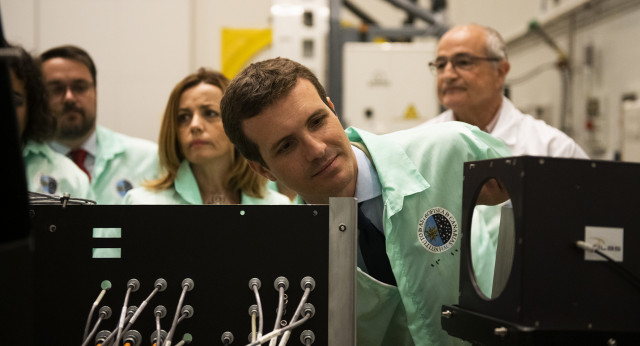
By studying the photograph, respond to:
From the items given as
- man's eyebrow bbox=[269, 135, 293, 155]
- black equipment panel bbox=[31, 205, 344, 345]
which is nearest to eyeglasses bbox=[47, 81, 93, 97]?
man's eyebrow bbox=[269, 135, 293, 155]

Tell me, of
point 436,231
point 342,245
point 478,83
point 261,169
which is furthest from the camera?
point 478,83

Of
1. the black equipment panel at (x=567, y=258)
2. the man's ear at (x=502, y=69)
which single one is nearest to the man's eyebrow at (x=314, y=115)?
the black equipment panel at (x=567, y=258)

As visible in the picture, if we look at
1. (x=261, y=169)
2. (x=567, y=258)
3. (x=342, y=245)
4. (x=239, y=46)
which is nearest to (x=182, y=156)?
(x=261, y=169)

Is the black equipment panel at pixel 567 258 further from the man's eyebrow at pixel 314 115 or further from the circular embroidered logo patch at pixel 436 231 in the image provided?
the man's eyebrow at pixel 314 115

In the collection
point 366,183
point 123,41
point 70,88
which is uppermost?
point 123,41

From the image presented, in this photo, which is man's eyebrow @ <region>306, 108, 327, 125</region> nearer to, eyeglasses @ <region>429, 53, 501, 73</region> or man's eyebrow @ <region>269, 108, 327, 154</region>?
man's eyebrow @ <region>269, 108, 327, 154</region>

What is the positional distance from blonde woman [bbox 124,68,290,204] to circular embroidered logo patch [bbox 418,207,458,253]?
0.93 m

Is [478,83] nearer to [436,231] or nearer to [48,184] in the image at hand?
[436,231]

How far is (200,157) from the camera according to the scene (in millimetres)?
1967

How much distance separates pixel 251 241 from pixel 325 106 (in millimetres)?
394

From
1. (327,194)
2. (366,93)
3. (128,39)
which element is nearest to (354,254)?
(327,194)

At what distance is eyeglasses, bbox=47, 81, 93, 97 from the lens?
93.7 inches

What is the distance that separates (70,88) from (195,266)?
173cm

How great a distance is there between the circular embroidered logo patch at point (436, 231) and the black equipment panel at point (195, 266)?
0.30m
